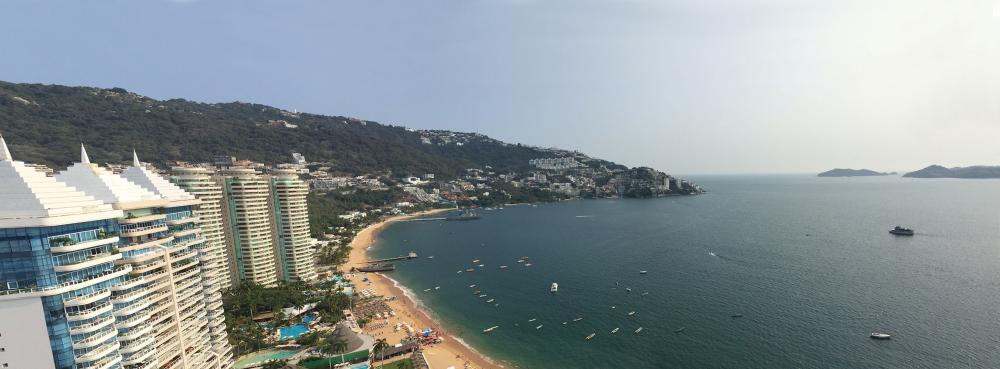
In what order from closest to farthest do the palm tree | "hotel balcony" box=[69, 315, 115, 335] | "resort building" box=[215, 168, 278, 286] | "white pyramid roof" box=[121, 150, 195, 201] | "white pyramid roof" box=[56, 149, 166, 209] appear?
1. "hotel balcony" box=[69, 315, 115, 335]
2. "white pyramid roof" box=[56, 149, 166, 209]
3. "white pyramid roof" box=[121, 150, 195, 201]
4. the palm tree
5. "resort building" box=[215, 168, 278, 286]

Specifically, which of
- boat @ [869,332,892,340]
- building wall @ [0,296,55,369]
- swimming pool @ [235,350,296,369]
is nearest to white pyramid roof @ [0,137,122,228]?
building wall @ [0,296,55,369]

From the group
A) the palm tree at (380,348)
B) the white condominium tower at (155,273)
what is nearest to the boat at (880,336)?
the palm tree at (380,348)

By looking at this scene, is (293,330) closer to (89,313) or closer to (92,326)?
(92,326)

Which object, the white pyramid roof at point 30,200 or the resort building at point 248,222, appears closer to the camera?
the white pyramid roof at point 30,200

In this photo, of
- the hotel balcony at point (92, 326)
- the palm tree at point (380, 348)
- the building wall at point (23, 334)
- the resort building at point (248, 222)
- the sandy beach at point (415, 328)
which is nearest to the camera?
the building wall at point (23, 334)

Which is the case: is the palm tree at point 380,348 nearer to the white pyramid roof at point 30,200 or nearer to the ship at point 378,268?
the white pyramid roof at point 30,200

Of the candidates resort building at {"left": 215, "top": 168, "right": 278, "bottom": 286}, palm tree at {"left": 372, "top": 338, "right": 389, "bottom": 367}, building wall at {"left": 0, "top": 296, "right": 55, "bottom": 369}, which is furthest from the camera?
resort building at {"left": 215, "top": 168, "right": 278, "bottom": 286}

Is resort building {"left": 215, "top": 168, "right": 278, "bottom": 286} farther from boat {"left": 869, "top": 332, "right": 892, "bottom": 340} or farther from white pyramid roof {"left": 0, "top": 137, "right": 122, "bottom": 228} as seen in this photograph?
boat {"left": 869, "top": 332, "right": 892, "bottom": 340}

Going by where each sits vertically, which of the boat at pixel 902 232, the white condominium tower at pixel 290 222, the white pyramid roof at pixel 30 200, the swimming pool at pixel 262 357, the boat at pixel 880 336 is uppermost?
the white pyramid roof at pixel 30 200

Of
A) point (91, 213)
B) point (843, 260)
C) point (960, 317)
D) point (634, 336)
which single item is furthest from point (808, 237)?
point (91, 213)
